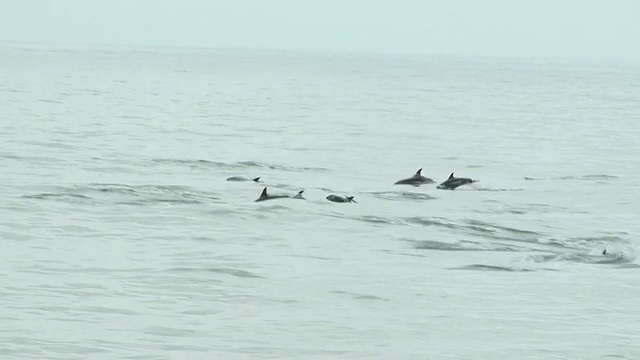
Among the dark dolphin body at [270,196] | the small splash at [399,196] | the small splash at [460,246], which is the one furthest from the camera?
the small splash at [399,196]

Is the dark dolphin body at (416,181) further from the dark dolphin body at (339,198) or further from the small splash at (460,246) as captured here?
the small splash at (460,246)

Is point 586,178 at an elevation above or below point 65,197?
above

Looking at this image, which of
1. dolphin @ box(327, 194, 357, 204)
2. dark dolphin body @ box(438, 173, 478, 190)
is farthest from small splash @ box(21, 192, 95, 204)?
dark dolphin body @ box(438, 173, 478, 190)

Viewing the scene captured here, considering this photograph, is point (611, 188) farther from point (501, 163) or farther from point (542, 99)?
point (542, 99)

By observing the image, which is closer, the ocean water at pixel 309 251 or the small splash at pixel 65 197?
the ocean water at pixel 309 251

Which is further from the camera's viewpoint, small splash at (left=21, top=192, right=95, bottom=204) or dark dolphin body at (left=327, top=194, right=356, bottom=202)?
dark dolphin body at (left=327, top=194, right=356, bottom=202)

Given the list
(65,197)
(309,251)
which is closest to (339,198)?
(65,197)

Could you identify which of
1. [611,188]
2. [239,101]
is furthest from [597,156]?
[239,101]

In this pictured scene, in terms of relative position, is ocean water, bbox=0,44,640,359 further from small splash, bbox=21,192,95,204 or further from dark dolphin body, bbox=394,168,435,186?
dark dolphin body, bbox=394,168,435,186

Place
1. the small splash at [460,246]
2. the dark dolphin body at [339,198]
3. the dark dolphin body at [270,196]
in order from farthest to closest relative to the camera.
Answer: the dark dolphin body at [339,198] → the dark dolphin body at [270,196] → the small splash at [460,246]

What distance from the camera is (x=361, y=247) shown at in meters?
19.7

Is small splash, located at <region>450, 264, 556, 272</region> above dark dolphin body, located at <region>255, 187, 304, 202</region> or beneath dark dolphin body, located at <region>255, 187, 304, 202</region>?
beneath

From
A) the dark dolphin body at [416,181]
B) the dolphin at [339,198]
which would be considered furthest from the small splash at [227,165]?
the dolphin at [339,198]

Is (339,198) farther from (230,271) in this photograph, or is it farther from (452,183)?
(230,271)
